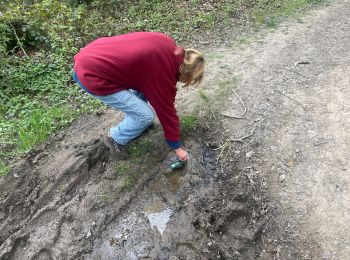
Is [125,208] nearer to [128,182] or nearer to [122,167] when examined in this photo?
[128,182]

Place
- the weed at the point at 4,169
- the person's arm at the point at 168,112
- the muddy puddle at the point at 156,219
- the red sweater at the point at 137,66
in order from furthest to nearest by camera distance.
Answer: the weed at the point at 4,169 → the muddy puddle at the point at 156,219 → the person's arm at the point at 168,112 → the red sweater at the point at 137,66

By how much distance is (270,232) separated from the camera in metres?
3.43

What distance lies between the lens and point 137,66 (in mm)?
3066

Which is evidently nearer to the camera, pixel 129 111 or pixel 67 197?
pixel 129 111

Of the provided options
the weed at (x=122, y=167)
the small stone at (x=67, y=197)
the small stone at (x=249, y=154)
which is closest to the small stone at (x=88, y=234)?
the small stone at (x=67, y=197)

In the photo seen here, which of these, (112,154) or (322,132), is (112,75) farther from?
(322,132)

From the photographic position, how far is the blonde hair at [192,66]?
3.08 meters

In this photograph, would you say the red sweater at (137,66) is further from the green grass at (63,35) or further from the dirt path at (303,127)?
the dirt path at (303,127)

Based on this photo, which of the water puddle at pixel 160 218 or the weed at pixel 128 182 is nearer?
the water puddle at pixel 160 218

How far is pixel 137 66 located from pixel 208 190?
145cm

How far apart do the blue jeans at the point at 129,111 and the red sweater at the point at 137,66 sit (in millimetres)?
140

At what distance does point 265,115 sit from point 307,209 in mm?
1451

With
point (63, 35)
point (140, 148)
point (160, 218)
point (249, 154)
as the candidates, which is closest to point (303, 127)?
point (249, 154)

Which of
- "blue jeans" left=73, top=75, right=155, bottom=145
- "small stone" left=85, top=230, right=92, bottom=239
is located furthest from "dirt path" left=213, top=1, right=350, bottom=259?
"small stone" left=85, top=230, right=92, bottom=239
